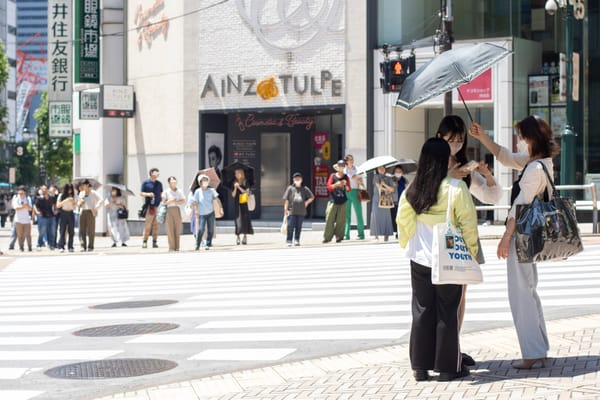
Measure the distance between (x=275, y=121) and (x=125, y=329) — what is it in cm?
2425

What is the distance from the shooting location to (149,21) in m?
36.7

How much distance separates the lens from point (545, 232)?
712cm

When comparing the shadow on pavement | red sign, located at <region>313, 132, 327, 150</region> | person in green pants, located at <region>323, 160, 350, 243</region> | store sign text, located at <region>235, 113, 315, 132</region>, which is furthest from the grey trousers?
red sign, located at <region>313, 132, 327, 150</region>

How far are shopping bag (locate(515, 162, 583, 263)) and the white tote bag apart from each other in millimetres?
397

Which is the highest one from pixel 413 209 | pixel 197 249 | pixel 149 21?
pixel 149 21

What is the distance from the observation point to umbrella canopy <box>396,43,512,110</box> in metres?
7.80

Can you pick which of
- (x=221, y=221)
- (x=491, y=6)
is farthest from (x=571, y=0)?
(x=221, y=221)

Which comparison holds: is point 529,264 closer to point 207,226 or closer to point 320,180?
point 207,226

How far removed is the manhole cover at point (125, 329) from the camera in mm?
10748

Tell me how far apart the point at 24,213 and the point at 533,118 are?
23.5 metres

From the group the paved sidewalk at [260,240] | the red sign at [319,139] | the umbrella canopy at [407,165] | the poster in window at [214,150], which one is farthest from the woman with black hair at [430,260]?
the poster in window at [214,150]

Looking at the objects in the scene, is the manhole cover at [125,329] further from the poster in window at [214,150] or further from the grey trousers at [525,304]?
the poster in window at [214,150]

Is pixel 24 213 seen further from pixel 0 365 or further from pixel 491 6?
pixel 0 365

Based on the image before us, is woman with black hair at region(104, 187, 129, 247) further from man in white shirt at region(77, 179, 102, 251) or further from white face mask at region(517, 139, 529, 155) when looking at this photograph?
white face mask at region(517, 139, 529, 155)
